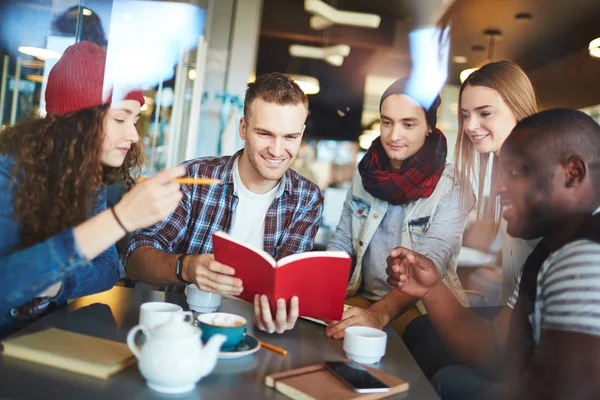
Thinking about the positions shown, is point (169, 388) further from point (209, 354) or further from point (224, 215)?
point (224, 215)

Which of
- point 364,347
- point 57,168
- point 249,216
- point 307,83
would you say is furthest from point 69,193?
point 307,83

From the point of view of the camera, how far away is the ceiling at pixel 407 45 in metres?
1.65

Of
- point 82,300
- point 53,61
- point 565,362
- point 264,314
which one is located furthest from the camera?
point 53,61

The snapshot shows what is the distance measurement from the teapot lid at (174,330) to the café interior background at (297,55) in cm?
97

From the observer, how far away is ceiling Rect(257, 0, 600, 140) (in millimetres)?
1649

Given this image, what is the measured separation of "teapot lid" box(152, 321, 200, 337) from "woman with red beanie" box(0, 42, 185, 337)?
22 centimetres

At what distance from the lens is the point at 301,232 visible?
5.93ft

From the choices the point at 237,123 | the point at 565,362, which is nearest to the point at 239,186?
the point at 237,123

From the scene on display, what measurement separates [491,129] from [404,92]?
438mm

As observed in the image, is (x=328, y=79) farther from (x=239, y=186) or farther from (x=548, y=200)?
(x=548, y=200)

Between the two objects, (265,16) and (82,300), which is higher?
(265,16)

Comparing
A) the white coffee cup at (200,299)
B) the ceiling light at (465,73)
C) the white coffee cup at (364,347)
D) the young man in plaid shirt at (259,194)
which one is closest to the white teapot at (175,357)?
the white coffee cup at (364,347)

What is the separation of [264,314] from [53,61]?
0.99m

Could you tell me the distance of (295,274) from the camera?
115 cm
